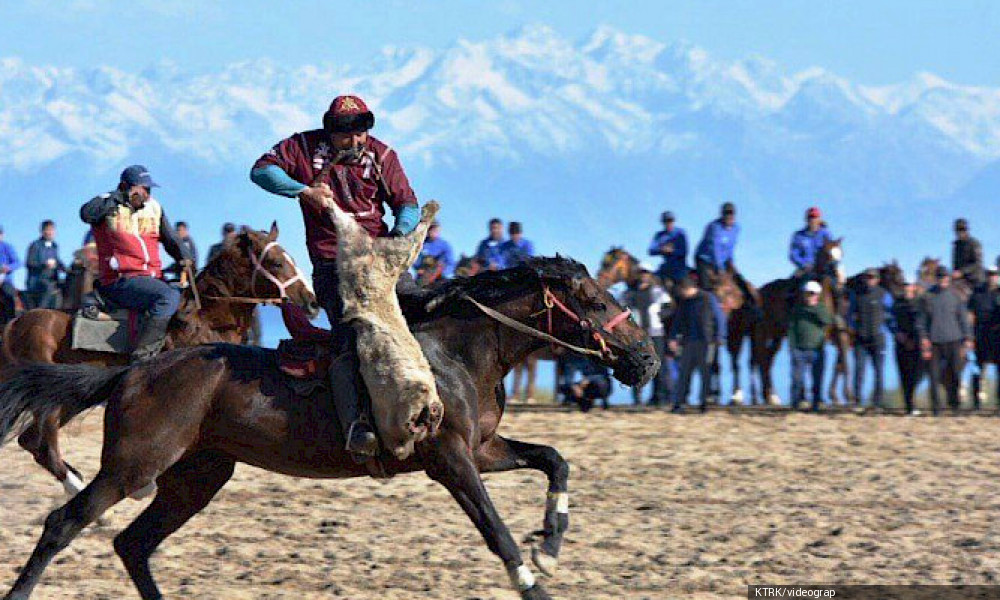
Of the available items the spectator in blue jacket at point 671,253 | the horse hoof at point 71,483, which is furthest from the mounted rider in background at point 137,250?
the spectator in blue jacket at point 671,253

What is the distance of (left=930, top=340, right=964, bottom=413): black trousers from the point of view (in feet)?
56.0

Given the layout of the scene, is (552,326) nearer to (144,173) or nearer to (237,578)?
(237,578)

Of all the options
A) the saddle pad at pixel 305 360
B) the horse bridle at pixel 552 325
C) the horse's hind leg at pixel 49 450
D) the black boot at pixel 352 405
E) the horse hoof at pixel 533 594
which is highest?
the horse bridle at pixel 552 325

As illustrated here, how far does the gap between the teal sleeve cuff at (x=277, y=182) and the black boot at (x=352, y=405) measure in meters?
0.81

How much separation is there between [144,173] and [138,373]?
11.8ft

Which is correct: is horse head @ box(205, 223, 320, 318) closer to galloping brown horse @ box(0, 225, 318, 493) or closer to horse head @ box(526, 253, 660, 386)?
galloping brown horse @ box(0, 225, 318, 493)

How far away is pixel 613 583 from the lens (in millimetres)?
8406

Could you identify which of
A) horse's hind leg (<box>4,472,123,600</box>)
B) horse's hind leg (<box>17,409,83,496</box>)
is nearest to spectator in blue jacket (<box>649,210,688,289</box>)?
horse's hind leg (<box>17,409,83,496</box>)

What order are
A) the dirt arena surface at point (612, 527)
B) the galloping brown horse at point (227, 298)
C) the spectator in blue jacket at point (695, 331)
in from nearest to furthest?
the dirt arena surface at point (612, 527)
the galloping brown horse at point (227, 298)
the spectator in blue jacket at point (695, 331)

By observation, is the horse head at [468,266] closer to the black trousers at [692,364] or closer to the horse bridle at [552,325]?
the black trousers at [692,364]

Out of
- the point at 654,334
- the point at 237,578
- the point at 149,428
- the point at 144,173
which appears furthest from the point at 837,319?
the point at 149,428

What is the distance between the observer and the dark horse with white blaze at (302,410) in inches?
284

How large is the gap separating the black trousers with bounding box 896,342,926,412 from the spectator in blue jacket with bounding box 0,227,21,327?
11.1 meters

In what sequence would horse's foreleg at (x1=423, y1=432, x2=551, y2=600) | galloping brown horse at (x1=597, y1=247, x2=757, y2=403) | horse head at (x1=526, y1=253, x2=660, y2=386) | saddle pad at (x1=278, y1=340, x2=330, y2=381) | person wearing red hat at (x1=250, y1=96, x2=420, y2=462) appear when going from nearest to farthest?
horse's foreleg at (x1=423, y1=432, x2=551, y2=600) → saddle pad at (x1=278, y1=340, x2=330, y2=381) → person wearing red hat at (x1=250, y1=96, x2=420, y2=462) → horse head at (x1=526, y1=253, x2=660, y2=386) → galloping brown horse at (x1=597, y1=247, x2=757, y2=403)
